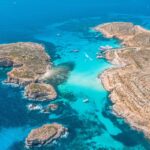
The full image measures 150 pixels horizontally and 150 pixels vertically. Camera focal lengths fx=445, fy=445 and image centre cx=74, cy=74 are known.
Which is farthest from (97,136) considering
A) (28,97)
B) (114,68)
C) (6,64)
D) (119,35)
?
(119,35)

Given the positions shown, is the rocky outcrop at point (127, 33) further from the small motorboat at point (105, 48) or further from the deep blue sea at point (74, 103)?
the small motorboat at point (105, 48)

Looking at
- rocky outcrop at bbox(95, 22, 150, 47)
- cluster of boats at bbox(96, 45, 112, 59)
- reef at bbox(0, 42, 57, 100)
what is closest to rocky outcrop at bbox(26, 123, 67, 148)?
reef at bbox(0, 42, 57, 100)

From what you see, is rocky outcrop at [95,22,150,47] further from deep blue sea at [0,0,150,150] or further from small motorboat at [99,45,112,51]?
small motorboat at [99,45,112,51]

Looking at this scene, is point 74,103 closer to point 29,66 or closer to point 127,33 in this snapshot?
point 29,66

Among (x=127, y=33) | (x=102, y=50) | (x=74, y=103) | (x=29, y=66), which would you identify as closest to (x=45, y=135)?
(x=74, y=103)

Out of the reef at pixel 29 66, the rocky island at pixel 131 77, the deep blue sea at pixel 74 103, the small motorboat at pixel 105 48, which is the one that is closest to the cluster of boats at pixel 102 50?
the small motorboat at pixel 105 48

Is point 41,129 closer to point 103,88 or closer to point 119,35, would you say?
point 103,88

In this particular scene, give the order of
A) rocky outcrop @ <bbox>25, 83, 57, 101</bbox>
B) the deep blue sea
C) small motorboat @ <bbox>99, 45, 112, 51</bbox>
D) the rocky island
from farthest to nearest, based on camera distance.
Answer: small motorboat @ <bbox>99, 45, 112, 51</bbox>
rocky outcrop @ <bbox>25, 83, 57, 101</bbox>
the rocky island
the deep blue sea
